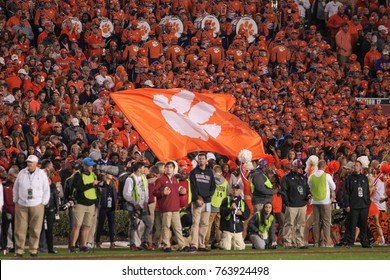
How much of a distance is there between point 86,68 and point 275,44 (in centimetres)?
687

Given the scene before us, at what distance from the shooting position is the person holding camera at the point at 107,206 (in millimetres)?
27516

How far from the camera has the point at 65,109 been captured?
1248 inches

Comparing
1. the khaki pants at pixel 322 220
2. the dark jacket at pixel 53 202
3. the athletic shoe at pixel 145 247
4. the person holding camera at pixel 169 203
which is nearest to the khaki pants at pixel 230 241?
the person holding camera at pixel 169 203

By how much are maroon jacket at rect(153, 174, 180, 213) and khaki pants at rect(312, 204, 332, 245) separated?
10.5 feet

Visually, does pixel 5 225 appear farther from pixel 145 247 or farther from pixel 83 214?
pixel 145 247

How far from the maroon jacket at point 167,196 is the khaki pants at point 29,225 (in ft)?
7.73

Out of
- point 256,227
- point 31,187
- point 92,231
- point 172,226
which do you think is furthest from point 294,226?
point 31,187

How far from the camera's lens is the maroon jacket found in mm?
26828

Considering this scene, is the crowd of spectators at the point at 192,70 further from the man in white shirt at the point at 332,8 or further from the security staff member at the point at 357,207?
the security staff member at the point at 357,207

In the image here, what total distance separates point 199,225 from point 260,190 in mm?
1567

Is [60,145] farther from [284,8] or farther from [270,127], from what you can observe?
[284,8]

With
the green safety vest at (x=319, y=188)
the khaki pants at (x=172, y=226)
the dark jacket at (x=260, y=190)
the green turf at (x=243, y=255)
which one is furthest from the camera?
the green safety vest at (x=319, y=188)

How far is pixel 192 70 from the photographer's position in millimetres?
36656
